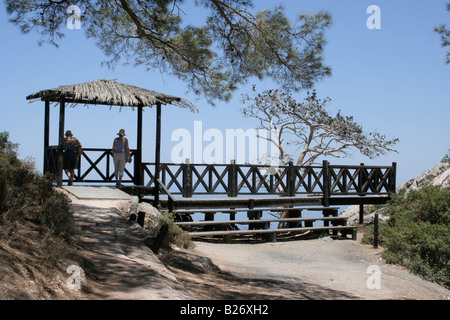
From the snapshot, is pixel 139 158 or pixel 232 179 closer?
pixel 139 158

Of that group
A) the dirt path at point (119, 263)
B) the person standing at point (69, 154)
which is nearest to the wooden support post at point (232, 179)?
the person standing at point (69, 154)

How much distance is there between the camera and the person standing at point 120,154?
53.2ft

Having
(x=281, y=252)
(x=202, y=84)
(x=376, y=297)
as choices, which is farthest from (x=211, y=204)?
(x=376, y=297)

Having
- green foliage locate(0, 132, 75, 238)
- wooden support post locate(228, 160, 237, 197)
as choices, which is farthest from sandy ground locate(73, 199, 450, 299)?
wooden support post locate(228, 160, 237, 197)

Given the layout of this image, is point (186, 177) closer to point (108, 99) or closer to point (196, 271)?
point (108, 99)

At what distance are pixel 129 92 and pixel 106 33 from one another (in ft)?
7.38

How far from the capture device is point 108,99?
15.1 meters

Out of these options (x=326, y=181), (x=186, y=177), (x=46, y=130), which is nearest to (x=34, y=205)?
(x=46, y=130)

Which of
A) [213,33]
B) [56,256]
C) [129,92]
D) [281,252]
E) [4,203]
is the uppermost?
[213,33]

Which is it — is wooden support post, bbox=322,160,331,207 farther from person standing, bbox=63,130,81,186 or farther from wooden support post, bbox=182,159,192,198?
person standing, bbox=63,130,81,186

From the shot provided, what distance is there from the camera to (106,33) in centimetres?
1426

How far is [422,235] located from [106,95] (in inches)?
388
